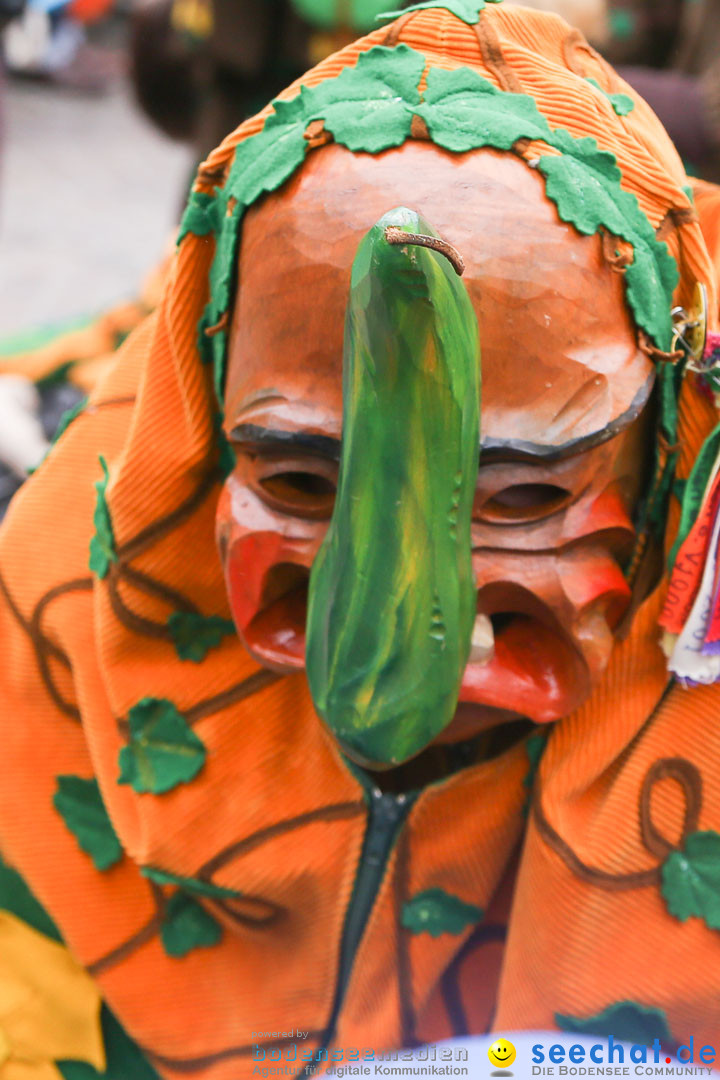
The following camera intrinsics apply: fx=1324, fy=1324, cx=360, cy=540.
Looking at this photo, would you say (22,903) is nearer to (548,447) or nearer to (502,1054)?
(502,1054)

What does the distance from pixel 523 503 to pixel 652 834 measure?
0.28 meters

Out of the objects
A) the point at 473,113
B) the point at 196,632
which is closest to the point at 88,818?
the point at 196,632

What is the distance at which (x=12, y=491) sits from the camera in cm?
155

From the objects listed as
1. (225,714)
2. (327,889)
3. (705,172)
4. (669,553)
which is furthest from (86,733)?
(705,172)

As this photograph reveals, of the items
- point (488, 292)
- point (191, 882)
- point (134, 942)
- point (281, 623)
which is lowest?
point (134, 942)

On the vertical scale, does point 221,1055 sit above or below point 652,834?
below

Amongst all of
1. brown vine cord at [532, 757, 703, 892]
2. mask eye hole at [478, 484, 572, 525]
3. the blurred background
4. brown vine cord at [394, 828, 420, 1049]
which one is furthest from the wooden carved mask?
the blurred background

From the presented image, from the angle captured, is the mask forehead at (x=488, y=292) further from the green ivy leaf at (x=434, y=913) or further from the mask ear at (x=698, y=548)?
the green ivy leaf at (x=434, y=913)

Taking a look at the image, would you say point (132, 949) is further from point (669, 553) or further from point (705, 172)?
point (705, 172)

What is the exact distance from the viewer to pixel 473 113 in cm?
84

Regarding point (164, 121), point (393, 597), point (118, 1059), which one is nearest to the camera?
point (393, 597)

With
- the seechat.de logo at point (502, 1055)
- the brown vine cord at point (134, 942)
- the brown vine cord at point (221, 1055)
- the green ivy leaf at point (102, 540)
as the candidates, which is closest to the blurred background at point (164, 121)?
the green ivy leaf at point (102, 540)

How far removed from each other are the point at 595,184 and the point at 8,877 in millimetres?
803

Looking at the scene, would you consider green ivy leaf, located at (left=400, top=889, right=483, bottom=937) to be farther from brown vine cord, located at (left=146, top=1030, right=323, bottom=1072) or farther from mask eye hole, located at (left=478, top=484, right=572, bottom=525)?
mask eye hole, located at (left=478, top=484, right=572, bottom=525)
